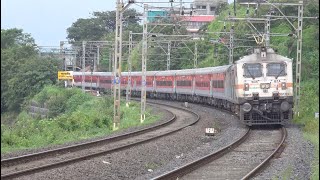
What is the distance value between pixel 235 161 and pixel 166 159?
2.22 m

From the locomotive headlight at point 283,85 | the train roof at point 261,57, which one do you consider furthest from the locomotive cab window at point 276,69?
the locomotive headlight at point 283,85

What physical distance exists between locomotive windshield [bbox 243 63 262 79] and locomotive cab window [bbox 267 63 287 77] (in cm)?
35

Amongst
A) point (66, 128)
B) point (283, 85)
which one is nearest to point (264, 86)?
point (283, 85)

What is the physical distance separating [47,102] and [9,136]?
3705 cm

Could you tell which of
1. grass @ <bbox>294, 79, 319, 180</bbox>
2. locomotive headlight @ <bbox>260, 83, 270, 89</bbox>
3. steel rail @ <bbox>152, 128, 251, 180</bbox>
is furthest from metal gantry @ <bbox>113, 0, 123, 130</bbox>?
steel rail @ <bbox>152, 128, 251, 180</bbox>

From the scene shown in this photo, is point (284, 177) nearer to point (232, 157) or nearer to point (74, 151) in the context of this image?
point (232, 157)

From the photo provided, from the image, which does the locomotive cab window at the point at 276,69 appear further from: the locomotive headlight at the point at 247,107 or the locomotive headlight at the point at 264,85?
the locomotive headlight at the point at 247,107

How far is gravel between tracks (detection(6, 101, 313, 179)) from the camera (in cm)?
1286

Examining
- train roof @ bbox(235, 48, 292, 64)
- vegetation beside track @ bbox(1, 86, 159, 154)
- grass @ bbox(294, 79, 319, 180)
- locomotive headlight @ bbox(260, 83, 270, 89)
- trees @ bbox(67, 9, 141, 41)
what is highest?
trees @ bbox(67, 9, 141, 41)

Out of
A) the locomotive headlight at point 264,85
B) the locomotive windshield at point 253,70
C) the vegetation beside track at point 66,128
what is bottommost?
the vegetation beside track at point 66,128

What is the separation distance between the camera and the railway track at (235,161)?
12.5 metres

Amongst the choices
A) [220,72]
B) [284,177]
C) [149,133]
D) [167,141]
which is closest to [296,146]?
[167,141]

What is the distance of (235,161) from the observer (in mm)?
14836

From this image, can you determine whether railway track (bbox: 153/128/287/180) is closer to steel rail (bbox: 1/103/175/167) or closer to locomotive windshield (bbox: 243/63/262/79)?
locomotive windshield (bbox: 243/63/262/79)
